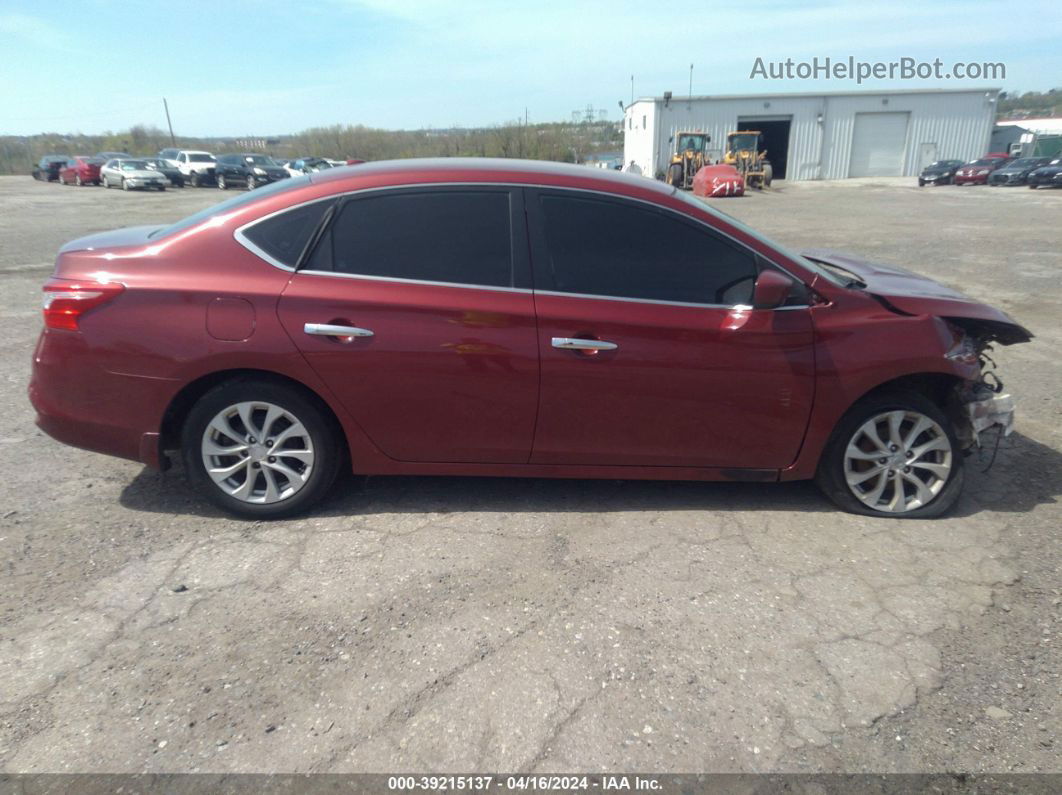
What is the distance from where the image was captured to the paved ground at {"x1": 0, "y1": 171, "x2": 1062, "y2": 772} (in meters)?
2.43

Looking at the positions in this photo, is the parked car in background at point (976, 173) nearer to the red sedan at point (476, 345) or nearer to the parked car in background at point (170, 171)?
the parked car in background at point (170, 171)

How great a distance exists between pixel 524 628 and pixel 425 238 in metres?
1.89

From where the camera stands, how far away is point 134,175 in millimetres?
35594

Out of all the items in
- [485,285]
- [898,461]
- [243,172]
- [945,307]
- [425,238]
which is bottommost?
[898,461]

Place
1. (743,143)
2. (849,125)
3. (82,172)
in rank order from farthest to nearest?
(849,125), (82,172), (743,143)

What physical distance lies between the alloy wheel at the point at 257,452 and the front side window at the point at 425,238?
785mm

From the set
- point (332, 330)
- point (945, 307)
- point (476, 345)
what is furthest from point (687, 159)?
point (332, 330)

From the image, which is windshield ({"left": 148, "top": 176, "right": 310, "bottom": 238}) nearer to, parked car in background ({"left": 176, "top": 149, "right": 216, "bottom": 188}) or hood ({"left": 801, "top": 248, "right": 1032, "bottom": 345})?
hood ({"left": 801, "top": 248, "right": 1032, "bottom": 345})

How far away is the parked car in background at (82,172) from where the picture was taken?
40.5 metres

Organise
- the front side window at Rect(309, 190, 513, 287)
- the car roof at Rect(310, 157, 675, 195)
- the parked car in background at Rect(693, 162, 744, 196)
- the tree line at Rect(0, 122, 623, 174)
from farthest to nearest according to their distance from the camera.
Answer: the tree line at Rect(0, 122, 623, 174) < the parked car in background at Rect(693, 162, 744, 196) < the car roof at Rect(310, 157, 675, 195) < the front side window at Rect(309, 190, 513, 287)

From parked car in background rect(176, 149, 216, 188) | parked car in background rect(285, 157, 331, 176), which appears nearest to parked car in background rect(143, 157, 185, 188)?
parked car in background rect(176, 149, 216, 188)

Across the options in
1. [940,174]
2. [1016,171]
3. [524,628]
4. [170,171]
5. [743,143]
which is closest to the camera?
[524,628]

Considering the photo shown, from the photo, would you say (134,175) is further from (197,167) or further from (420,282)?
(420,282)

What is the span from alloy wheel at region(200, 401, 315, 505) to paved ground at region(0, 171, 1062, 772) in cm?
20
